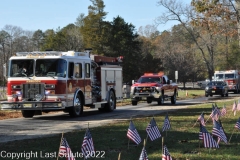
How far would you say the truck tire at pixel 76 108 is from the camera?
18.4 meters

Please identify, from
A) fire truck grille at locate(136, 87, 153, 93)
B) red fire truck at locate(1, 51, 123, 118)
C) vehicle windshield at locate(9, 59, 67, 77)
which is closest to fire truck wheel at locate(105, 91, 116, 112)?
red fire truck at locate(1, 51, 123, 118)

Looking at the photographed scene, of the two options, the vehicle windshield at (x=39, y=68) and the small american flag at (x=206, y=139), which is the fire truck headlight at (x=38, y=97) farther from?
the small american flag at (x=206, y=139)

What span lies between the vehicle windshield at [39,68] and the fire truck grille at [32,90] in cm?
43

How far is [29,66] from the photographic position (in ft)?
57.9

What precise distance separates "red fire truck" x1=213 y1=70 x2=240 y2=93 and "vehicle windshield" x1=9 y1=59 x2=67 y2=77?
3321 cm

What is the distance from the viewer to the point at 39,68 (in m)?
Answer: 17.5

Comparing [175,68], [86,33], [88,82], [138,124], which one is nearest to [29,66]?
[88,82]

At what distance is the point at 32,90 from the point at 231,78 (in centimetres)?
3423

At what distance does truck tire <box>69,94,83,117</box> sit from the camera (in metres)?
18.4

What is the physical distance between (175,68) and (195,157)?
64.9 m

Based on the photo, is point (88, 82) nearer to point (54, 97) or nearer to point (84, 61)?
point (84, 61)

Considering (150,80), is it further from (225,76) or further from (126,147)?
(225,76)

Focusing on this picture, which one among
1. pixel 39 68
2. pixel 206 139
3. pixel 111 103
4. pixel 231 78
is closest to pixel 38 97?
pixel 39 68

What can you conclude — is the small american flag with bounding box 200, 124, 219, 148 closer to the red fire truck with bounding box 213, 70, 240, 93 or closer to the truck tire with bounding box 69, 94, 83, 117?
the truck tire with bounding box 69, 94, 83, 117
